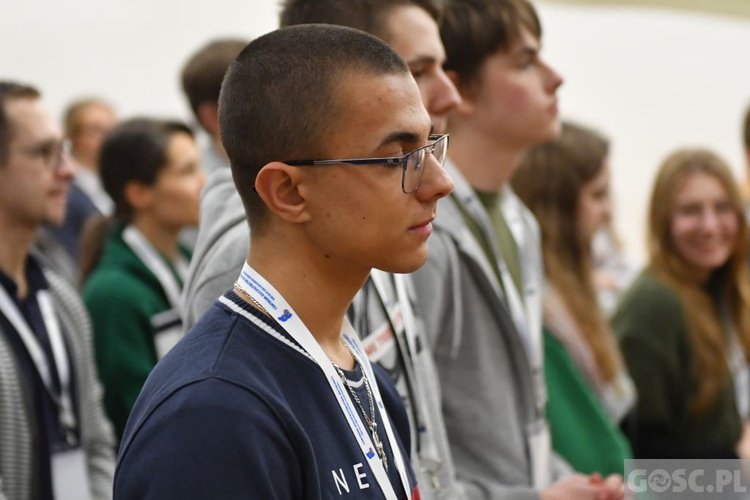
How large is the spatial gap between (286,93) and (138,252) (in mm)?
2266

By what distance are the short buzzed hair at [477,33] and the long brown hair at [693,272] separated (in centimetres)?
144

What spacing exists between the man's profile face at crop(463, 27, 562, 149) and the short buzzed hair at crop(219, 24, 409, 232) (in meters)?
1.19

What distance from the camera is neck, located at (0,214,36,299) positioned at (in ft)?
9.52

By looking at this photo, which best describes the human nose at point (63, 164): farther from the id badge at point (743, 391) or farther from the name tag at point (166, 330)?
the id badge at point (743, 391)

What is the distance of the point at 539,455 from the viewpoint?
7.97 feet

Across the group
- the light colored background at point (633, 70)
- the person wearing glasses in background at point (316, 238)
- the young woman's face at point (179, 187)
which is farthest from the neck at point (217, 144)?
the light colored background at point (633, 70)

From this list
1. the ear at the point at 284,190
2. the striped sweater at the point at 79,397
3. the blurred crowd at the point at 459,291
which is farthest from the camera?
the striped sweater at the point at 79,397

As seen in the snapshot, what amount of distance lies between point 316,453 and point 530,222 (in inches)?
65.8

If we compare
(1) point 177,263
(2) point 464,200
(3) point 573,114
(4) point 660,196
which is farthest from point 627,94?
(2) point 464,200

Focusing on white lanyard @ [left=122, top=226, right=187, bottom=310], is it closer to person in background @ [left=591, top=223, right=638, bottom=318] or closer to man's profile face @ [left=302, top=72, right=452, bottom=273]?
man's profile face @ [left=302, top=72, right=452, bottom=273]

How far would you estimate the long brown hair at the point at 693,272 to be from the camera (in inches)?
146

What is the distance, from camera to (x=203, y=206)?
→ 1.98 meters

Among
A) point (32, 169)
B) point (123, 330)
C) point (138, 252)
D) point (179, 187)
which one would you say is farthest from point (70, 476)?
point (179, 187)

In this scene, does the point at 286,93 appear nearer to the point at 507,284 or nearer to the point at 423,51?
the point at 423,51
